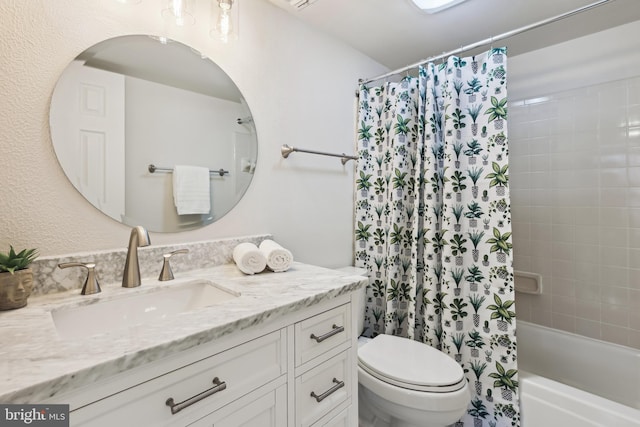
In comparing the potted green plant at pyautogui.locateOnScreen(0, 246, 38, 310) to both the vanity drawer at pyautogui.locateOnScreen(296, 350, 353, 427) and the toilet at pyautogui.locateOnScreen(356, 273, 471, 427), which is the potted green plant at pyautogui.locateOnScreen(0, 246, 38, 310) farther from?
the toilet at pyautogui.locateOnScreen(356, 273, 471, 427)

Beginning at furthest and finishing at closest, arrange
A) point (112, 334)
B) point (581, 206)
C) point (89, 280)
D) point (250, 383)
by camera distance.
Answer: point (581, 206) → point (89, 280) → point (250, 383) → point (112, 334)

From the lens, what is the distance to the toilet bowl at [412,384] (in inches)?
45.6

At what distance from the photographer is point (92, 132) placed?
999mm

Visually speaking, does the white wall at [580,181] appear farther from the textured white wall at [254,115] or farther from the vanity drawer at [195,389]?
the vanity drawer at [195,389]

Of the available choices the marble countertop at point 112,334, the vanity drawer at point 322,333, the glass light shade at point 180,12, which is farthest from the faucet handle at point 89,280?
the glass light shade at point 180,12

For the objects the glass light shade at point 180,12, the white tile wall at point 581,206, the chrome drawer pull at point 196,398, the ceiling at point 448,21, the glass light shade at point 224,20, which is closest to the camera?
the chrome drawer pull at point 196,398

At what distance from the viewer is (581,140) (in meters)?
1.85

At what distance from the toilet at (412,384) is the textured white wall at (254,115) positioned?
661mm

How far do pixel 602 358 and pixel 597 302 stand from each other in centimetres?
32

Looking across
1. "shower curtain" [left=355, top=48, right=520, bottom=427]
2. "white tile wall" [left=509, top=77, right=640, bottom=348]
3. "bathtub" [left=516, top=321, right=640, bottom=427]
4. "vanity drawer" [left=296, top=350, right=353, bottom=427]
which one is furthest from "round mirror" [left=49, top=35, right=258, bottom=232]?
"white tile wall" [left=509, top=77, right=640, bottom=348]

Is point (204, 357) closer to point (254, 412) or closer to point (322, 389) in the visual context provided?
point (254, 412)

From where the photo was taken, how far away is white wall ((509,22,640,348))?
5.59ft

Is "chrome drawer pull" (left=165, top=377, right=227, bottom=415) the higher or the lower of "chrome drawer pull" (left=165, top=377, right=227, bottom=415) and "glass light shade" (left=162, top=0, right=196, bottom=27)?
the lower

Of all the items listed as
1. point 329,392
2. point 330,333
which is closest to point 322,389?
point 329,392
